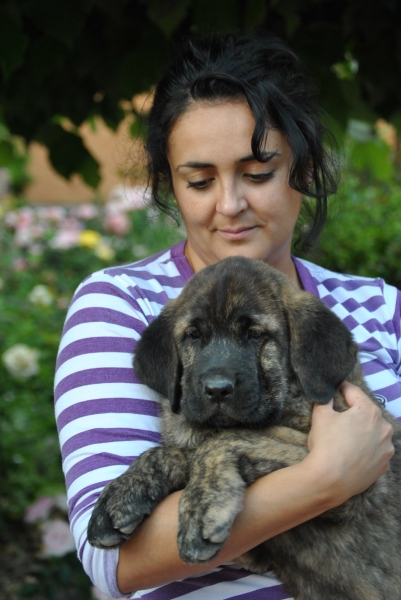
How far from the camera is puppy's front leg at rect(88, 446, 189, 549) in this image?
223 cm

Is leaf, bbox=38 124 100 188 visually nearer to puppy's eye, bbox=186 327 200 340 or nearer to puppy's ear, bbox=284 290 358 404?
puppy's eye, bbox=186 327 200 340

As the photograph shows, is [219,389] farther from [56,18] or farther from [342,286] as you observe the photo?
[56,18]

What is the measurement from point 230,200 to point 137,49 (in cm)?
142

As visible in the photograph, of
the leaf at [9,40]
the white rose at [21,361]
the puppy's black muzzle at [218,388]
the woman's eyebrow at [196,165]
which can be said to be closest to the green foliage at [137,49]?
the leaf at [9,40]

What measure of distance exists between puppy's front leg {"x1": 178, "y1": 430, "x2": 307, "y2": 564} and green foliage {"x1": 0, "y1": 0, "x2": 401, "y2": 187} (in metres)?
2.07

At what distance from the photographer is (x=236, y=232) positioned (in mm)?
3027

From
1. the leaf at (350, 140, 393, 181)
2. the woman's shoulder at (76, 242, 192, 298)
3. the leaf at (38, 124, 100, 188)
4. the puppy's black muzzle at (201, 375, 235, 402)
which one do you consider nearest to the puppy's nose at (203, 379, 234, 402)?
the puppy's black muzzle at (201, 375, 235, 402)

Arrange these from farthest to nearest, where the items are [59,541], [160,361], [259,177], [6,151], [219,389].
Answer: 1. [6,151]
2. [59,541]
3. [259,177]
4. [160,361]
5. [219,389]

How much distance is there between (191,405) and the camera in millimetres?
2570

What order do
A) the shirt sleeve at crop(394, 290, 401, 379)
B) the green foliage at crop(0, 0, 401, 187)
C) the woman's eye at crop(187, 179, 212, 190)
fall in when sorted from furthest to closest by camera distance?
1. the green foliage at crop(0, 0, 401, 187)
2. the shirt sleeve at crop(394, 290, 401, 379)
3. the woman's eye at crop(187, 179, 212, 190)

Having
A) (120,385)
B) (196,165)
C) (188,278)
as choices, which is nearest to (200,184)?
(196,165)

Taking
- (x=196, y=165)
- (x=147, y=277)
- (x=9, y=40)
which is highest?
(x=9, y=40)

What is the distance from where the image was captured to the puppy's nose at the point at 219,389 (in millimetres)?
2439

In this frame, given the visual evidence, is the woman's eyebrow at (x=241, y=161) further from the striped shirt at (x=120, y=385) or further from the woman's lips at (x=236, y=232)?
the striped shirt at (x=120, y=385)
